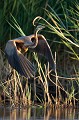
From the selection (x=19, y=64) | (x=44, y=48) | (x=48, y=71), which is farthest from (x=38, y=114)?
(x=19, y=64)

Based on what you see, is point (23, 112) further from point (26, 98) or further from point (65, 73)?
point (65, 73)

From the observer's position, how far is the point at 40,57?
33.8 ft

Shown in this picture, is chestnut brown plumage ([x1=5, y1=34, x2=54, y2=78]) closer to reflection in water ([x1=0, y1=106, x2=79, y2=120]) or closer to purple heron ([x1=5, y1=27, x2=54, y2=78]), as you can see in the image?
purple heron ([x1=5, y1=27, x2=54, y2=78])

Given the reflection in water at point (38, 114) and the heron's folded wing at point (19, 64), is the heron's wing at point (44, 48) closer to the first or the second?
the heron's folded wing at point (19, 64)

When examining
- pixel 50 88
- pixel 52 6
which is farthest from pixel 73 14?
pixel 50 88

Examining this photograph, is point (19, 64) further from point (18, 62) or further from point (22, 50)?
point (22, 50)

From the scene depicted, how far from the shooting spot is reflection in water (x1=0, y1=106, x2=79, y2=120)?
8703 millimetres

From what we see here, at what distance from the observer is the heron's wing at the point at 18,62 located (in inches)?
314

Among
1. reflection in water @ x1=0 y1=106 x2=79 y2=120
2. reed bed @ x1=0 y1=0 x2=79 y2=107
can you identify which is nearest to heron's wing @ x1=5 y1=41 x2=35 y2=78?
reflection in water @ x1=0 y1=106 x2=79 y2=120

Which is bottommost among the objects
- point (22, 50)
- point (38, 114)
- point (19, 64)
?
point (38, 114)

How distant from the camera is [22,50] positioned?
845 centimetres

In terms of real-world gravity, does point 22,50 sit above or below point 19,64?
above

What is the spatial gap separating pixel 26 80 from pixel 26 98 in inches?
21.2

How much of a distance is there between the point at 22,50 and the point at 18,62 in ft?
1.53
